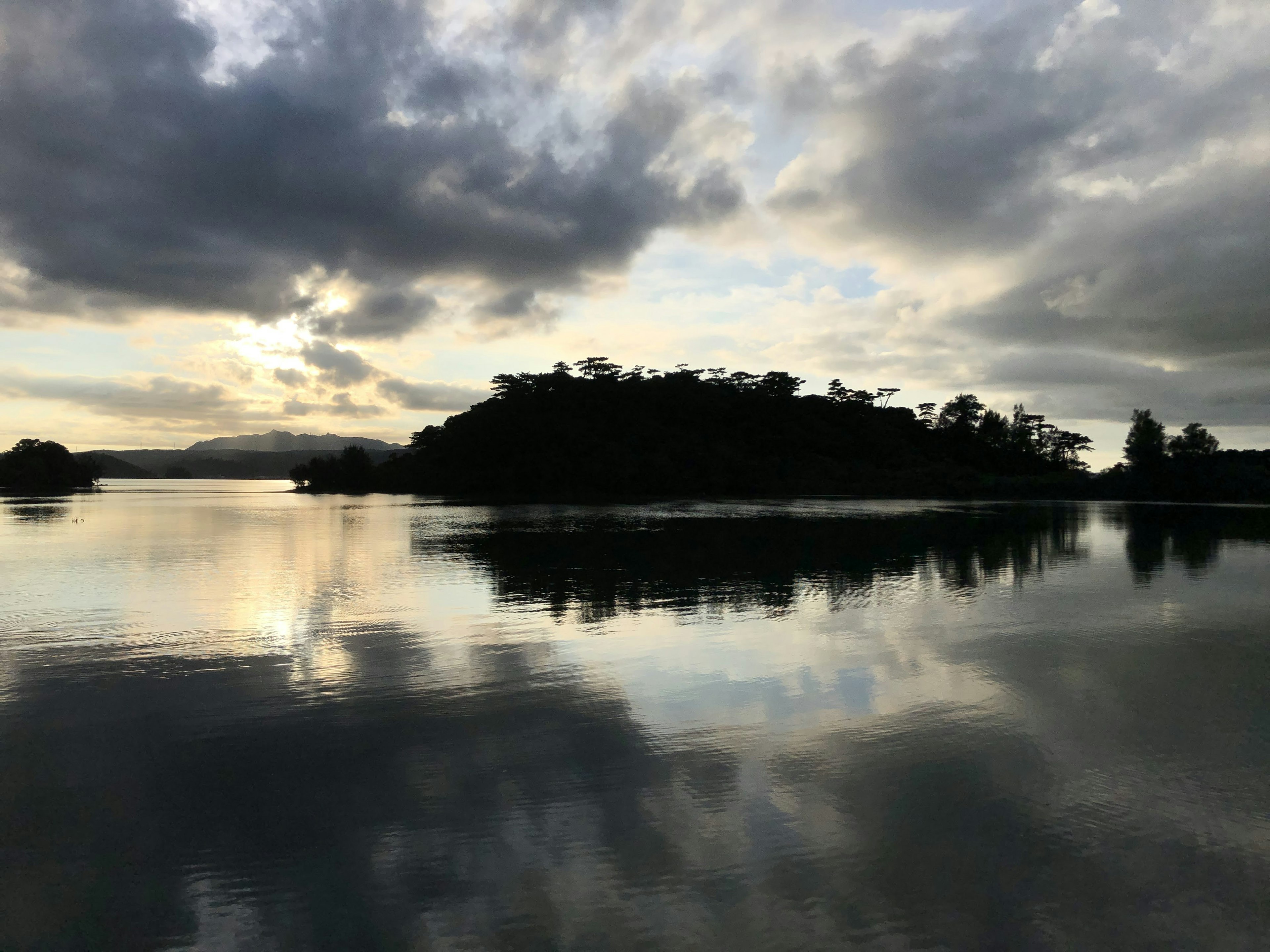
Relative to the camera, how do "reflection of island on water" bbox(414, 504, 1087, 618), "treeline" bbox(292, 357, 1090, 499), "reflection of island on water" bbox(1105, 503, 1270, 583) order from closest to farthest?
"reflection of island on water" bbox(414, 504, 1087, 618), "reflection of island on water" bbox(1105, 503, 1270, 583), "treeline" bbox(292, 357, 1090, 499)

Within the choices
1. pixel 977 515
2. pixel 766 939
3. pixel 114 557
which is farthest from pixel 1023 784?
pixel 977 515

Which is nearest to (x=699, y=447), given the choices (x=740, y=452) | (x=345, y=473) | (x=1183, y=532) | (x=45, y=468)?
(x=740, y=452)

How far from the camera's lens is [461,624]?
1123cm

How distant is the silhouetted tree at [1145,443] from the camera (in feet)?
247

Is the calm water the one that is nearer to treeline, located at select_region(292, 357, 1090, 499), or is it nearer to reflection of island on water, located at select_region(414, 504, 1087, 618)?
reflection of island on water, located at select_region(414, 504, 1087, 618)

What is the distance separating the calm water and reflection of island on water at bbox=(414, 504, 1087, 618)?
1.44ft

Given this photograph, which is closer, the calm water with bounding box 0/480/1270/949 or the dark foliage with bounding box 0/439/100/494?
the calm water with bounding box 0/480/1270/949

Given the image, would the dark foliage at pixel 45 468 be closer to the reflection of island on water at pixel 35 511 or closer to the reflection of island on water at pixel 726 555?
the reflection of island on water at pixel 35 511

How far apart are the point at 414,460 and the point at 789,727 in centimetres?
10288

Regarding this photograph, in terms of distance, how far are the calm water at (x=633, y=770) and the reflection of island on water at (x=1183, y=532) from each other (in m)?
7.30

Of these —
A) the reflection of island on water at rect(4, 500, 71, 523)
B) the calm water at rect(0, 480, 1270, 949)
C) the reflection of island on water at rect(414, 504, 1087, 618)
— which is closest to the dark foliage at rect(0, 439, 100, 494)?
→ the reflection of island on water at rect(4, 500, 71, 523)

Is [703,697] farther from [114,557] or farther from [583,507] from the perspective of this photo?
[583,507]

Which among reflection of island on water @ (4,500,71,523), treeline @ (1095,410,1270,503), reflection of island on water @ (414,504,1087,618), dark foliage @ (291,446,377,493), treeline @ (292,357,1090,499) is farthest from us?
dark foliage @ (291,446,377,493)

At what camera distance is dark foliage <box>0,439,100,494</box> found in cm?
10781
